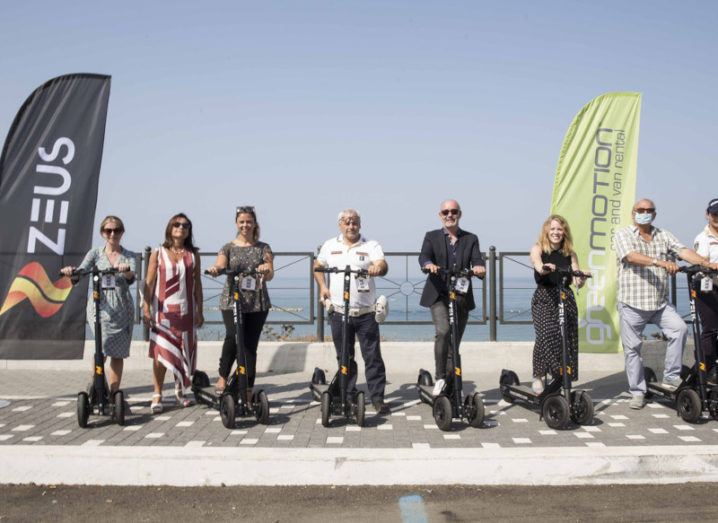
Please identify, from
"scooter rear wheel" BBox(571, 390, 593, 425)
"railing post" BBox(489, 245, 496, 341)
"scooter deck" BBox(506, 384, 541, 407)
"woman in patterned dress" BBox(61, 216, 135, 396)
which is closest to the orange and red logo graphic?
"woman in patterned dress" BBox(61, 216, 135, 396)

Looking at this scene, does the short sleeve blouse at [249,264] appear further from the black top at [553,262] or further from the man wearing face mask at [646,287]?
the man wearing face mask at [646,287]

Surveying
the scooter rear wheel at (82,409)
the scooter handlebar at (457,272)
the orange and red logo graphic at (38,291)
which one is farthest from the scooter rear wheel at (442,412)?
the orange and red logo graphic at (38,291)

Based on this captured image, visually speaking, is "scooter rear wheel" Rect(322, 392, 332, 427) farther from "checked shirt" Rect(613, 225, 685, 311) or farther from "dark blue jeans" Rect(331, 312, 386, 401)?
"checked shirt" Rect(613, 225, 685, 311)

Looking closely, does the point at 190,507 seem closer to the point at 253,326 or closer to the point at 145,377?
the point at 253,326

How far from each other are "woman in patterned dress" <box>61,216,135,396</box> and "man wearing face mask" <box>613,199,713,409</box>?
4.86m

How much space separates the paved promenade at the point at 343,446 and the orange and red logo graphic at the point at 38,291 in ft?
3.42

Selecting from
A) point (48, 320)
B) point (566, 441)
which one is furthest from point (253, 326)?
point (566, 441)

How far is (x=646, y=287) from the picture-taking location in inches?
265

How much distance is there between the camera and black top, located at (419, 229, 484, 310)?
673cm

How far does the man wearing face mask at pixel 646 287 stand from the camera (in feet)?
21.8

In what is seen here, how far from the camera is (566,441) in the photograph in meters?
5.55

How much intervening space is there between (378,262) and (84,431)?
2.99 m

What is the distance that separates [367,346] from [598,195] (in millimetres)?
4214

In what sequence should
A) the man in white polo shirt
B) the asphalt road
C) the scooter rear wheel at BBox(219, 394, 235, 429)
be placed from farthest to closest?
the man in white polo shirt < the scooter rear wheel at BBox(219, 394, 235, 429) < the asphalt road
